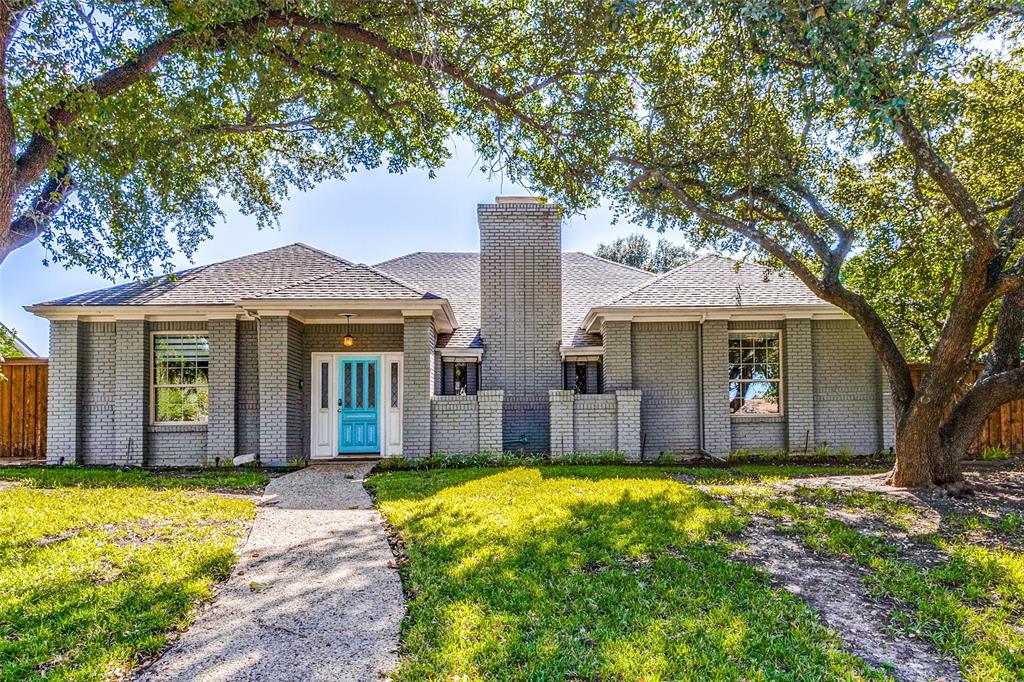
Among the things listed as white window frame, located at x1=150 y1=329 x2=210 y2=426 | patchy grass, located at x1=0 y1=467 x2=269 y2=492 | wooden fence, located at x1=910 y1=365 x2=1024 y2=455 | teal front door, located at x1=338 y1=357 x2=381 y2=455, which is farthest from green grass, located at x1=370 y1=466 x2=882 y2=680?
wooden fence, located at x1=910 y1=365 x2=1024 y2=455

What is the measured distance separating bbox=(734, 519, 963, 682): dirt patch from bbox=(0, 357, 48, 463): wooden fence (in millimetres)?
14494

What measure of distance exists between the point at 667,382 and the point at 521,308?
12.3 feet

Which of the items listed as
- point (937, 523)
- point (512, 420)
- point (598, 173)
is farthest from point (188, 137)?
point (937, 523)

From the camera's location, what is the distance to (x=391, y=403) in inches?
500

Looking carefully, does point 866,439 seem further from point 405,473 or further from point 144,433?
point 144,433

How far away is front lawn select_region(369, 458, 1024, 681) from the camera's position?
3.36 metres

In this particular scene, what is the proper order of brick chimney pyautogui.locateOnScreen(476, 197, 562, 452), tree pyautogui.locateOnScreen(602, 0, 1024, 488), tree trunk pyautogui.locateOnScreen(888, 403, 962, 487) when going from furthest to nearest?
brick chimney pyautogui.locateOnScreen(476, 197, 562, 452) < tree trunk pyautogui.locateOnScreen(888, 403, 962, 487) < tree pyautogui.locateOnScreen(602, 0, 1024, 488)

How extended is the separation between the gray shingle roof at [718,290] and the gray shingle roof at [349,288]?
434 cm

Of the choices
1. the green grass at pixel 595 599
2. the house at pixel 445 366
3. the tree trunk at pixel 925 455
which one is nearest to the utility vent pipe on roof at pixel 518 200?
the house at pixel 445 366

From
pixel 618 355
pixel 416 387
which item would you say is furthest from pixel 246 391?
pixel 618 355

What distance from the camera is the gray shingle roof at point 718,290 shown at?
1230 centimetres

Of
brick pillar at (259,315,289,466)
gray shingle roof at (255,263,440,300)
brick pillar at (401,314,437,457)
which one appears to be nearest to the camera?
gray shingle roof at (255,263,440,300)

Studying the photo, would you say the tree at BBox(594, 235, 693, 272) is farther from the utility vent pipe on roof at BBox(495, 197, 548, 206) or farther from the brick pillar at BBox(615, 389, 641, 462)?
the brick pillar at BBox(615, 389, 641, 462)

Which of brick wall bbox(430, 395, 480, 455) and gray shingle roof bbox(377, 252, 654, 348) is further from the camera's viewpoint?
gray shingle roof bbox(377, 252, 654, 348)
